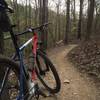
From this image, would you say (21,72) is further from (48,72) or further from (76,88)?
(76,88)

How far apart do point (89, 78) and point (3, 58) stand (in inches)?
145

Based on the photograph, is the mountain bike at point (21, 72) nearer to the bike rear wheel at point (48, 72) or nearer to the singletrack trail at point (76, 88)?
the bike rear wheel at point (48, 72)

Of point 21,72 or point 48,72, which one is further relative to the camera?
point 48,72

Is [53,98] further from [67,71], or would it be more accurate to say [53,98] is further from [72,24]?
[72,24]

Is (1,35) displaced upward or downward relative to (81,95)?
upward

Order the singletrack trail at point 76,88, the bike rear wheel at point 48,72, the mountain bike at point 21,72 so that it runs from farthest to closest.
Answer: the singletrack trail at point 76,88
the bike rear wheel at point 48,72
the mountain bike at point 21,72

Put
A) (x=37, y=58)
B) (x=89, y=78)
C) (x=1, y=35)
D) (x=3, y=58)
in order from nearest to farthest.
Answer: (x=3, y=58), (x=1, y=35), (x=37, y=58), (x=89, y=78)

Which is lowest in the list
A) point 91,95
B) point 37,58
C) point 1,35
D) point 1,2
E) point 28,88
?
point 91,95

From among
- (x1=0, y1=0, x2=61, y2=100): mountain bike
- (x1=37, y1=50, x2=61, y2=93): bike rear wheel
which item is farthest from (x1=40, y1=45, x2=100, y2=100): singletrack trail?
(x1=0, y1=0, x2=61, y2=100): mountain bike

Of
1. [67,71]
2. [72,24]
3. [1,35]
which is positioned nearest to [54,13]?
[72,24]

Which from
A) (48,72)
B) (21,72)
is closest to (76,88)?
(48,72)

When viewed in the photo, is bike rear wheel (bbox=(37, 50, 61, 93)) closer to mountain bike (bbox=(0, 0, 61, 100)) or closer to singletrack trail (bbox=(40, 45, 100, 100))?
mountain bike (bbox=(0, 0, 61, 100))

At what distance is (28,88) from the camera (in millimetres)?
3504

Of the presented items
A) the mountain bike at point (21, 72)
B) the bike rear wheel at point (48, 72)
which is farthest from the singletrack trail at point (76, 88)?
the mountain bike at point (21, 72)
